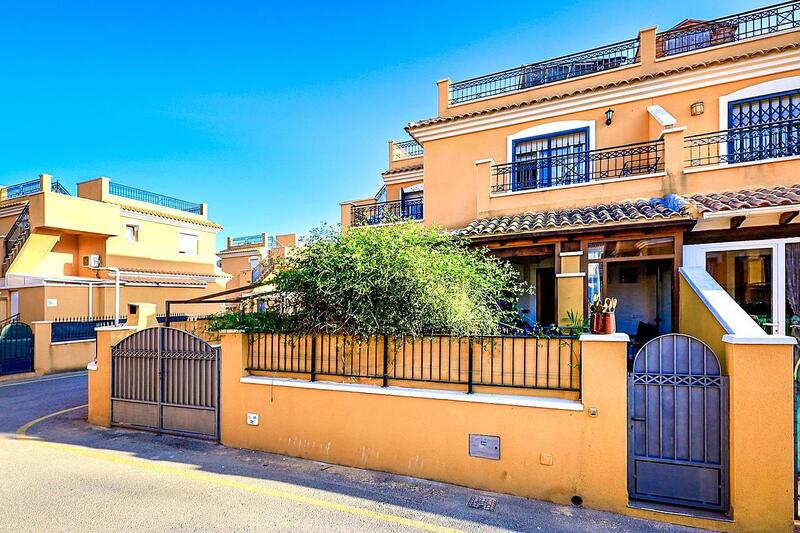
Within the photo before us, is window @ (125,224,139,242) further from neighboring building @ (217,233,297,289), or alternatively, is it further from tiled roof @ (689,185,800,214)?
tiled roof @ (689,185,800,214)

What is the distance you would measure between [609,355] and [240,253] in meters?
37.5

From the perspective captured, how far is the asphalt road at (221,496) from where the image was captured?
15.7ft

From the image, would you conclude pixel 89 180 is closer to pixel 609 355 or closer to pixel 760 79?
pixel 609 355

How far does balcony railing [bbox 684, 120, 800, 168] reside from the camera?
9172 mm

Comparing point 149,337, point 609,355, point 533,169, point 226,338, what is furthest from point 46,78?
point 609,355

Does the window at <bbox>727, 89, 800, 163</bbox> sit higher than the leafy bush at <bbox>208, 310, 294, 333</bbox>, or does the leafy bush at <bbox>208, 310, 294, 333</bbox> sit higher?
the window at <bbox>727, 89, 800, 163</bbox>

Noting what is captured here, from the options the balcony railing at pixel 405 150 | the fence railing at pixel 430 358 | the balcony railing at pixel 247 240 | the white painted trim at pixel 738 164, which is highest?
the balcony railing at pixel 405 150

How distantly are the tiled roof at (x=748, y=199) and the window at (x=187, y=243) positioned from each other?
2784 cm

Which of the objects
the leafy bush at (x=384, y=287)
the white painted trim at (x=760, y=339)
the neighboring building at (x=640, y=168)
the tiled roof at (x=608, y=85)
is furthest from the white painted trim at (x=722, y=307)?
the tiled roof at (x=608, y=85)

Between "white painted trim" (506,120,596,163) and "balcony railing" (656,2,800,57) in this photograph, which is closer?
"balcony railing" (656,2,800,57)

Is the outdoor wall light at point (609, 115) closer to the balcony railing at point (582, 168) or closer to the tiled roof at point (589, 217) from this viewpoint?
the balcony railing at point (582, 168)

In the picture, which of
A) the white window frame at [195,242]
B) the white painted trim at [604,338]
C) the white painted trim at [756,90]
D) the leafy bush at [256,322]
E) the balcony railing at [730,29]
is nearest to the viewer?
the white painted trim at [604,338]

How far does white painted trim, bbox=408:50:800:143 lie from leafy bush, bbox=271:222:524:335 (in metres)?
7.02

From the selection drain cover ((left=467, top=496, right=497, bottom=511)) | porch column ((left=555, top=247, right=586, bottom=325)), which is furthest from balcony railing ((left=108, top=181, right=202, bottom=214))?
drain cover ((left=467, top=496, right=497, bottom=511))
